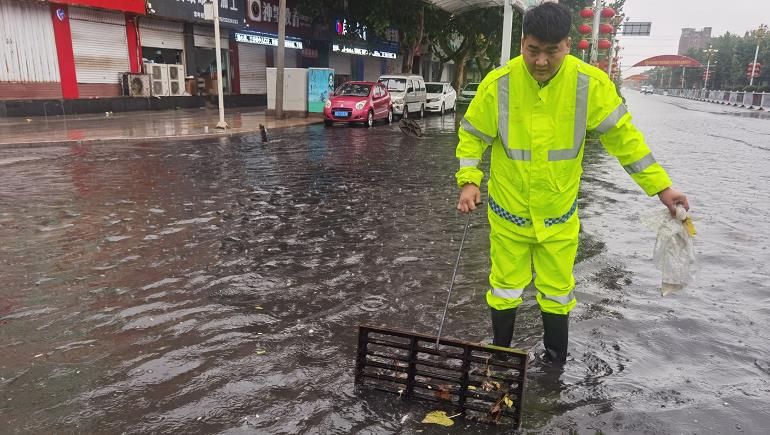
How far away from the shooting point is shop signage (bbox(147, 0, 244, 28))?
69.6 feet

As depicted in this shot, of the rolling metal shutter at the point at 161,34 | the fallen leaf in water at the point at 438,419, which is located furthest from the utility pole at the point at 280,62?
the fallen leaf in water at the point at 438,419

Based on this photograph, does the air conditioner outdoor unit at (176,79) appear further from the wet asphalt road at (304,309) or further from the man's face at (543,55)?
the man's face at (543,55)

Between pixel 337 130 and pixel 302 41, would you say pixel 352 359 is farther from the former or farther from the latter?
pixel 302 41

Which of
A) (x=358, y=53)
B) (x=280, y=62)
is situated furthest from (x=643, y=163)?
(x=358, y=53)

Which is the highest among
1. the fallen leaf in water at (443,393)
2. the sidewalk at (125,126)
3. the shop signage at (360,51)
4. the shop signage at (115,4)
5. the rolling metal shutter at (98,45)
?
the shop signage at (115,4)

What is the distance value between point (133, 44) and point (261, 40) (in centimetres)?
714

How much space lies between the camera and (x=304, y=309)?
4.09 m

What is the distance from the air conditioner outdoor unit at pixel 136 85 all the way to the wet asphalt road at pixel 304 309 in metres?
13.5

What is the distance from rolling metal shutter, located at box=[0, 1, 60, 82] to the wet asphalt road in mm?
11198

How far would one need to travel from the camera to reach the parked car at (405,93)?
23203 millimetres

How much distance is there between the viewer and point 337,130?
730 inches

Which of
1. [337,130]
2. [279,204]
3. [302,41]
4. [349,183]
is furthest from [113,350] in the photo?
[302,41]

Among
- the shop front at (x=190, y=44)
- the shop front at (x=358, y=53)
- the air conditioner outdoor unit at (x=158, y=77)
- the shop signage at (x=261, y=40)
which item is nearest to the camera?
the air conditioner outdoor unit at (x=158, y=77)

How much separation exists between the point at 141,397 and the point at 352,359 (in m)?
1.17
